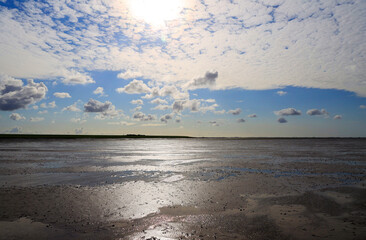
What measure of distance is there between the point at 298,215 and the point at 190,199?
489 cm

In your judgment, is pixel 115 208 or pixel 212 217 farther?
pixel 115 208

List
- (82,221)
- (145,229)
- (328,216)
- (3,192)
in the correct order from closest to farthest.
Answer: (145,229), (82,221), (328,216), (3,192)

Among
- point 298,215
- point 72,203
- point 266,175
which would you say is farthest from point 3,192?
point 266,175

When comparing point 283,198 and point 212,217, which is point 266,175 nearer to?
point 283,198

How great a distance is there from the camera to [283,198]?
480 inches

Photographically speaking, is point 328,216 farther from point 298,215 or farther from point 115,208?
point 115,208

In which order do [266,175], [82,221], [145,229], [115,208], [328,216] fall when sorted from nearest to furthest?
[145,229] < [82,221] < [328,216] < [115,208] < [266,175]

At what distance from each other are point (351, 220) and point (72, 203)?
11855 millimetres

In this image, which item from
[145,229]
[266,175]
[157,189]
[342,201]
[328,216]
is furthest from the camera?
[266,175]

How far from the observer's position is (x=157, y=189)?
13.9m

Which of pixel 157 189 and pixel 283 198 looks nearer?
pixel 283 198

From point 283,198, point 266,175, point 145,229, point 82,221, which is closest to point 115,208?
point 82,221

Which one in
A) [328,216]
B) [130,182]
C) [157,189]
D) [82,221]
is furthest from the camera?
[130,182]

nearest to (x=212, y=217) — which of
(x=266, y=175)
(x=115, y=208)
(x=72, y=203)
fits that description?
(x=115, y=208)
